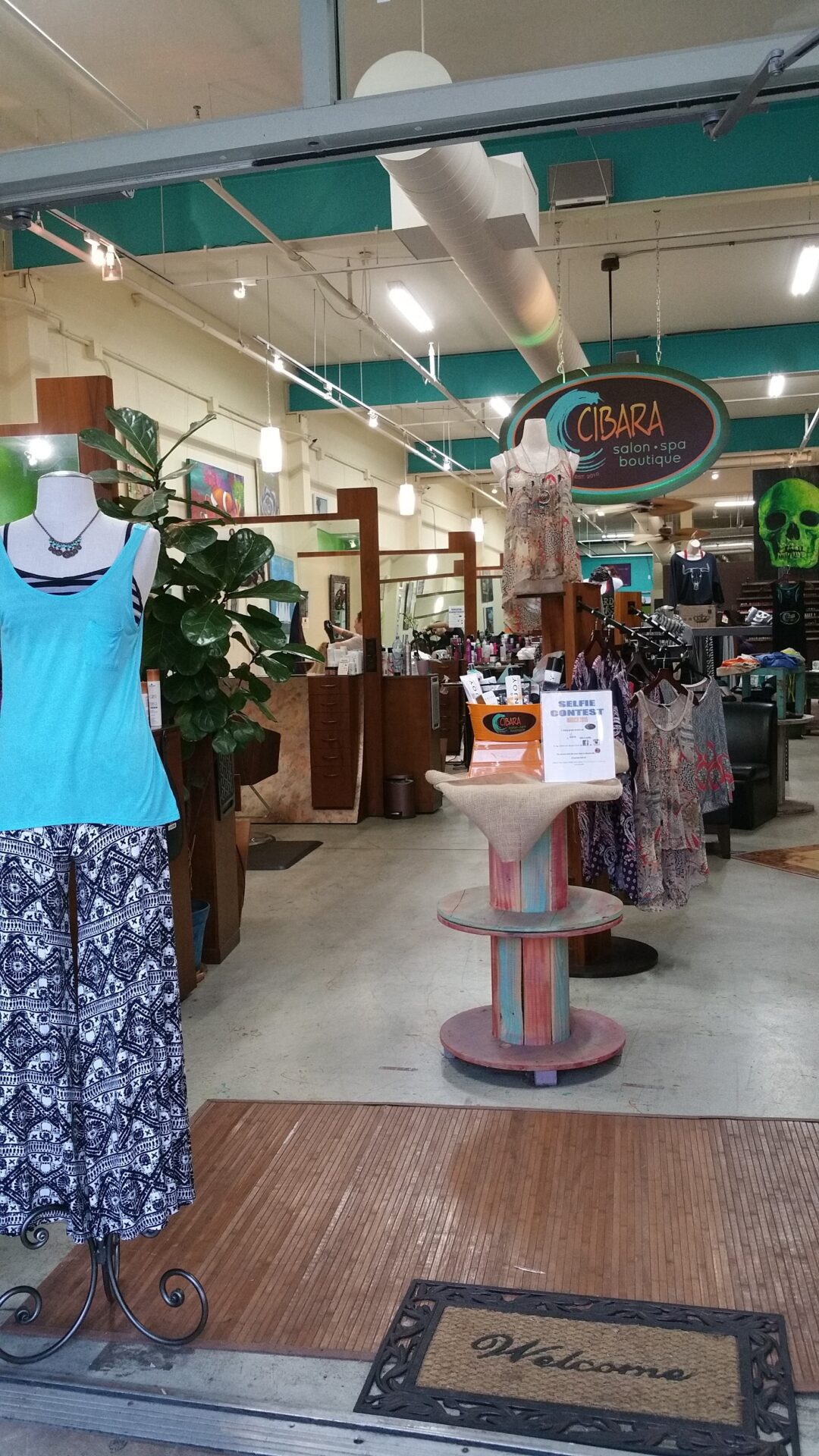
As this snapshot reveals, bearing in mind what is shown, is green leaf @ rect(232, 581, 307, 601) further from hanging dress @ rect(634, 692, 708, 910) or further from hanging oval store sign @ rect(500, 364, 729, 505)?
hanging oval store sign @ rect(500, 364, 729, 505)

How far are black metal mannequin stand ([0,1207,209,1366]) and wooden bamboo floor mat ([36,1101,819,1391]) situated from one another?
0.18ft

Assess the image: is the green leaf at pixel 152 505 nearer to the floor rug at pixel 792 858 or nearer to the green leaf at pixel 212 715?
the green leaf at pixel 212 715

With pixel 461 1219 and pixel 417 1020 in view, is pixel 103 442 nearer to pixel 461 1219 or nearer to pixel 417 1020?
pixel 417 1020

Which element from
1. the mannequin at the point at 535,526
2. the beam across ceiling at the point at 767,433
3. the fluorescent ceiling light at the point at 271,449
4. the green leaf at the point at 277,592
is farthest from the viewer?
the beam across ceiling at the point at 767,433

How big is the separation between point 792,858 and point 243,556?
13.2 ft

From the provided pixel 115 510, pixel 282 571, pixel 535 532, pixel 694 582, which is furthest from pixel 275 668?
pixel 282 571

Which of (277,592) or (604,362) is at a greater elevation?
(604,362)

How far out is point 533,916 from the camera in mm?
3309

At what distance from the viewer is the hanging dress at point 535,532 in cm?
434

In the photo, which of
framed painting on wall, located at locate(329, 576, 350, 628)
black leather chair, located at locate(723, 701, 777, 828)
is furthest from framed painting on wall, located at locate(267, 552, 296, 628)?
black leather chair, located at locate(723, 701, 777, 828)

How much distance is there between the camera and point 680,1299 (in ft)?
7.21

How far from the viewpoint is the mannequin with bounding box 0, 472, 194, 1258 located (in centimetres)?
200

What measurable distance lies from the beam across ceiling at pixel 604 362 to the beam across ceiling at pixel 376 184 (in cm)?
538

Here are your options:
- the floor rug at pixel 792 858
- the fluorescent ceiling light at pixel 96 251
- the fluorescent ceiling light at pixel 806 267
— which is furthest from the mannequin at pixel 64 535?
the fluorescent ceiling light at pixel 806 267
